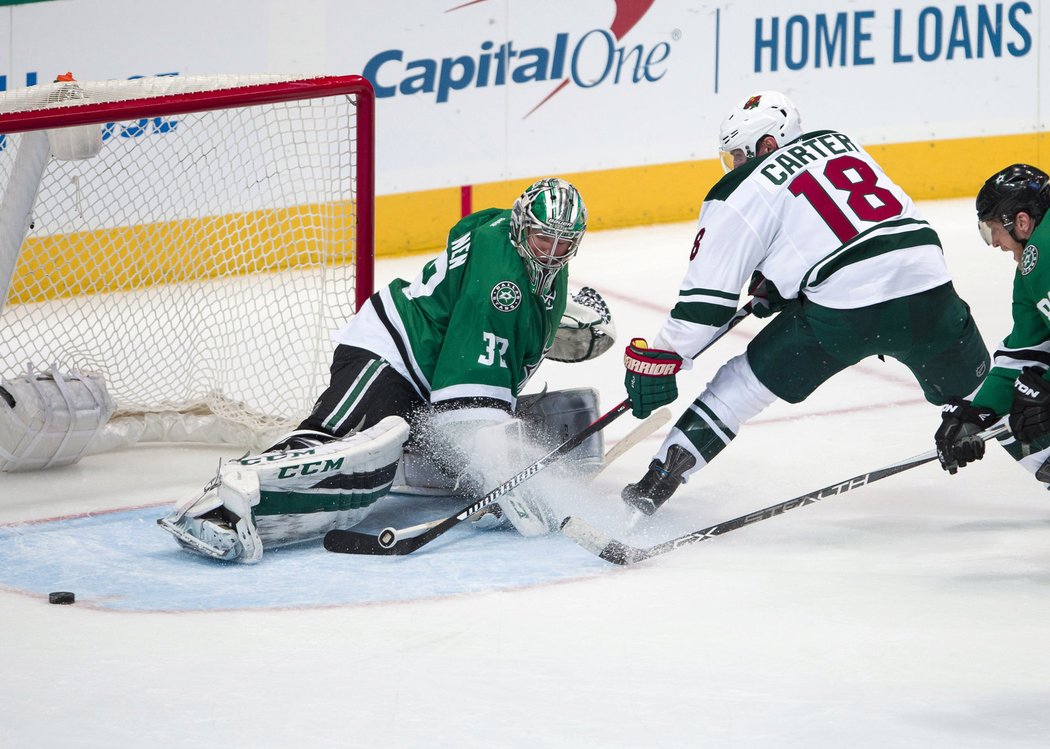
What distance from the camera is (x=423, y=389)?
3439mm

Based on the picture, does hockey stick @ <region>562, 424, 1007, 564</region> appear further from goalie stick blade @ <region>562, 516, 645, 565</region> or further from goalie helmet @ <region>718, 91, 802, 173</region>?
goalie helmet @ <region>718, 91, 802, 173</region>

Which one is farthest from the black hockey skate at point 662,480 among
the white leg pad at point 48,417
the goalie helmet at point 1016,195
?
the white leg pad at point 48,417

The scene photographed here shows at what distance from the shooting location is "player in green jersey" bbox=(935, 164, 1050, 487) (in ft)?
9.36

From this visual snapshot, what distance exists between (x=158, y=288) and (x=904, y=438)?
7.08 ft

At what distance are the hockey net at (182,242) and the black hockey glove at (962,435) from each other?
1570 millimetres

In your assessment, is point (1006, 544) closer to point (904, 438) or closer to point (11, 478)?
point (904, 438)

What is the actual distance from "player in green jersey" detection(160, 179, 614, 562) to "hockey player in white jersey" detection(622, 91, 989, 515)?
0.27 meters

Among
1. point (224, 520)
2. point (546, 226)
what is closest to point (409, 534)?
point (224, 520)

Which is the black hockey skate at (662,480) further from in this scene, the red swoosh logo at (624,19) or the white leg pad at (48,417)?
the red swoosh logo at (624,19)

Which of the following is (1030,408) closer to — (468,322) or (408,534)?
(468,322)

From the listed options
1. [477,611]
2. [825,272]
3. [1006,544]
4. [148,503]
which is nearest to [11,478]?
[148,503]

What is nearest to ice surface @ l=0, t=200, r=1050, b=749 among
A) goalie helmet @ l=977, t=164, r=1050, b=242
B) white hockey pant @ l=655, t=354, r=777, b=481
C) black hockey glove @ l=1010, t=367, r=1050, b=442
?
white hockey pant @ l=655, t=354, r=777, b=481

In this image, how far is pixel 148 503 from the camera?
3650 mm

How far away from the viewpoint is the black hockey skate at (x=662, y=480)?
10.9 ft
